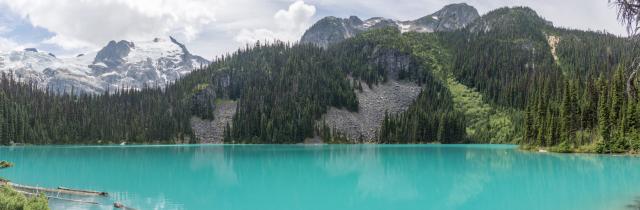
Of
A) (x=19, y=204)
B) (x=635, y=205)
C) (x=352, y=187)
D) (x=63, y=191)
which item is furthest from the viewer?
(x=352, y=187)

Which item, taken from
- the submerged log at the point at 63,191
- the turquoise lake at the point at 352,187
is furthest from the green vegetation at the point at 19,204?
the submerged log at the point at 63,191

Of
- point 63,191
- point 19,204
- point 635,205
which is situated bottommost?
point 63,191

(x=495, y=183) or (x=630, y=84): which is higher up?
(x=630, y=84)

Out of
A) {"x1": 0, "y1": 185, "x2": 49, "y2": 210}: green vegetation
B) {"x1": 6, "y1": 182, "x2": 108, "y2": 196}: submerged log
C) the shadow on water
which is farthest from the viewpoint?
{"x1": 6, "y1": 182, "x2": 108, "y2": 196}: submerged log

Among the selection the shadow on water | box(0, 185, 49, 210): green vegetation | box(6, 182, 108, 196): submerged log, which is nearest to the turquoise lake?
the shadow on water

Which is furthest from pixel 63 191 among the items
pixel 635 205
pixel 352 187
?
pixel 635 205

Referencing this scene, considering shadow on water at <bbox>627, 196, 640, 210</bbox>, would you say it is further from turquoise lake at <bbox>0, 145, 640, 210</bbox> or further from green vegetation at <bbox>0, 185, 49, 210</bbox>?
green vegetation at <bbox>0, 185, 49, 210</bbox>

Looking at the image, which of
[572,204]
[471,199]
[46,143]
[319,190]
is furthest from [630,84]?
[46,143]

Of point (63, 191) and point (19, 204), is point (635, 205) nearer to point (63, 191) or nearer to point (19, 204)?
point (19, 204)

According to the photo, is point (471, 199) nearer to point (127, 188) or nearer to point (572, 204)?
point (572, 204)

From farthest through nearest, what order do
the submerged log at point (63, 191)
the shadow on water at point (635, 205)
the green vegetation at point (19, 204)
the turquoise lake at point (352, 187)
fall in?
the submerged log at point (63, 191)
the turquoise lake at point (352, 187)
the shadow on water at point (635, 205)
the green vegetation at point (19, 204)

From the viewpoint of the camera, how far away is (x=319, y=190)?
4575 cm

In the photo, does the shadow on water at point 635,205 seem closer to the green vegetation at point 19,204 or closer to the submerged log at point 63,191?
the green vegetation at point 19,204

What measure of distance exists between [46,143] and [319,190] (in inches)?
6558
